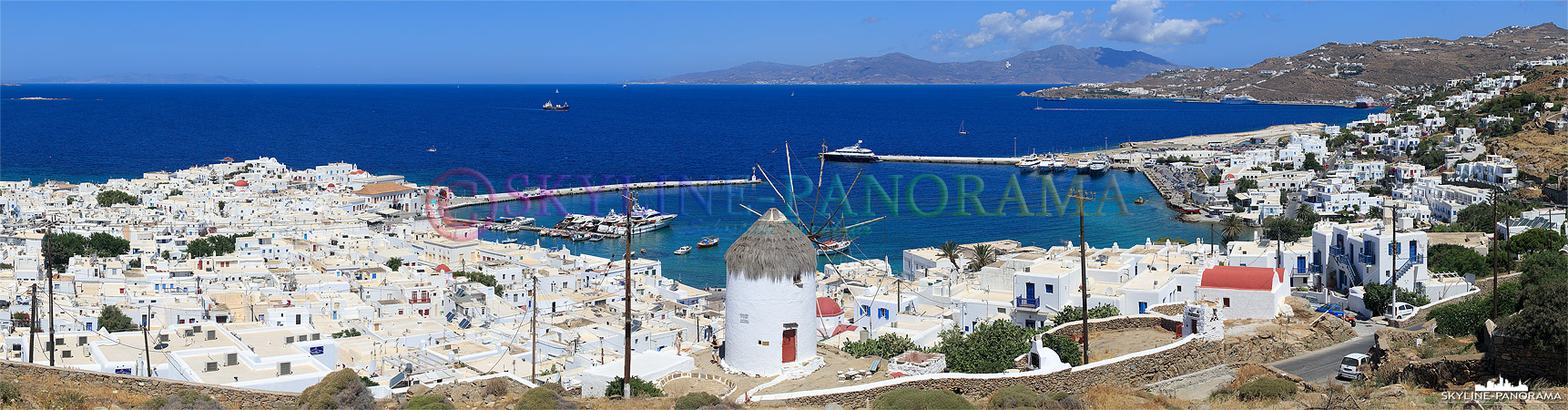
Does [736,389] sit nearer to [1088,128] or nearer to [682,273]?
[682,273]

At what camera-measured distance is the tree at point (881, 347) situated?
51.5ft

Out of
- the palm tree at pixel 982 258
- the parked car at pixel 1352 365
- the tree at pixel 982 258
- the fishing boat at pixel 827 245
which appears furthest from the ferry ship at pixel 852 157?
the parked car at pixel 1352 365

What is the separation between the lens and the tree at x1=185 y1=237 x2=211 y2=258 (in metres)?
42.5

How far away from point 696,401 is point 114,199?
54830 mm

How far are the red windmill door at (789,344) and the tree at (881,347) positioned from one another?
1.71m

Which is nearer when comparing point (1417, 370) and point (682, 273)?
point (1417, 370)

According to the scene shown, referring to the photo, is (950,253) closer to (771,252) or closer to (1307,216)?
(1307,216)

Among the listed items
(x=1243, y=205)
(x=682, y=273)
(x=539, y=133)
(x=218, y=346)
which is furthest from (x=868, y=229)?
(x=539, y=133)

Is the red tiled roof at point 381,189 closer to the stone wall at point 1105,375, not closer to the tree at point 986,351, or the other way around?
the tree at point 986,351

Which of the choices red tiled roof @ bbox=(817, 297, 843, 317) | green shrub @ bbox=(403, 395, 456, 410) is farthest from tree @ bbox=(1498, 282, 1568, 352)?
green shrub @ bbox=(403, 395, 456, 410)

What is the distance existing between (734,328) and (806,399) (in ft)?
5.83

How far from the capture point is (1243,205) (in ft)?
194

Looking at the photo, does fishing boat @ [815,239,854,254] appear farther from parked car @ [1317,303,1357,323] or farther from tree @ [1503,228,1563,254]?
tree @ [1503,228,1563,254]

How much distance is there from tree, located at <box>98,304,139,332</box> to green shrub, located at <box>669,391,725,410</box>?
58.2ft
